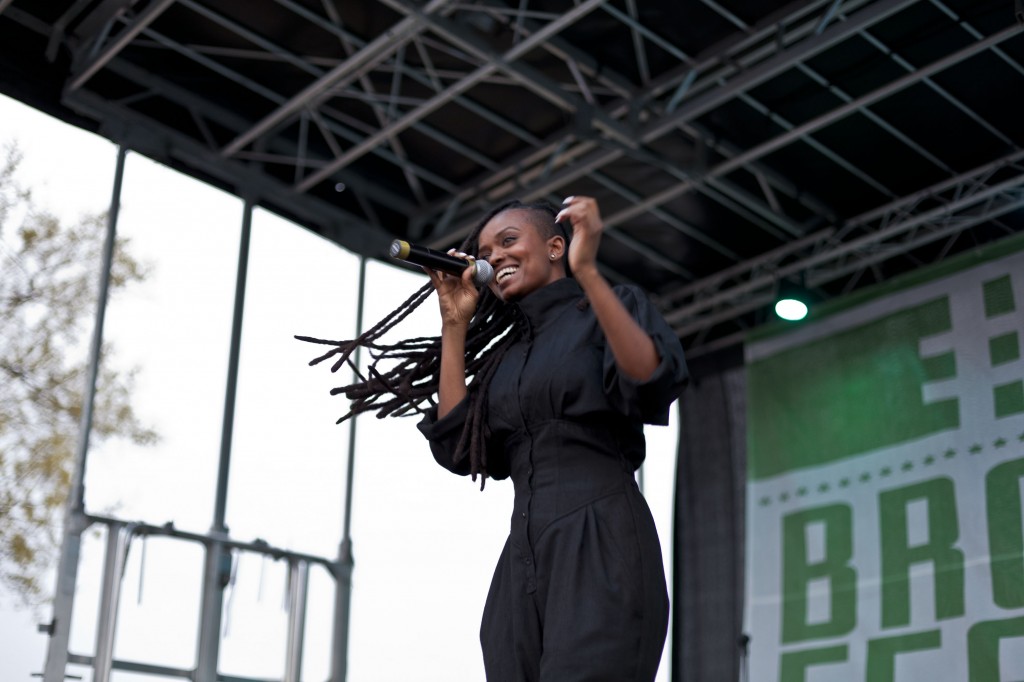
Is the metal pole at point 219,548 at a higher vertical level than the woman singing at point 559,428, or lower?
higher

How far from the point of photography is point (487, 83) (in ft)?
21.9

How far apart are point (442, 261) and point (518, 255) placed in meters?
0.13

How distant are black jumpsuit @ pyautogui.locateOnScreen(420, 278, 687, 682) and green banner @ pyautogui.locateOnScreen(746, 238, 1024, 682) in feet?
15.7

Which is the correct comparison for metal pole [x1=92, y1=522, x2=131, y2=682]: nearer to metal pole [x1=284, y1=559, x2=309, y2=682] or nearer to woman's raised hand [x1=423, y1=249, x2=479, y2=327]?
metal pole [x1=284, y1=559, x2=309, y2=682]

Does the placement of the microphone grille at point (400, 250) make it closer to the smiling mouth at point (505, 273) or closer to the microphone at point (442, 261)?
the microphone at point (442, 261)

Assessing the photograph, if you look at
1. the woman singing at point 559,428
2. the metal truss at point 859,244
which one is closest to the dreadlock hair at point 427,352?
the woman singing at point 559,428

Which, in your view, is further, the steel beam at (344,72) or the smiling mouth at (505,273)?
the steel beam at (344,72)

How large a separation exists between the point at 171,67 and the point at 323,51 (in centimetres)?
82

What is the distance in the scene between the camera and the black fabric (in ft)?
26.7

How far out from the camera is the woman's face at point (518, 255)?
2.16 metres

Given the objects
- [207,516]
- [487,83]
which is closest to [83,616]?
[207,516]

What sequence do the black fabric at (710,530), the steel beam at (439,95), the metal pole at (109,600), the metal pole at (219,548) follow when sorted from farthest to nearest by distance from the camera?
the black fabric at (710,530), the metal pole at (219,548), the metal pole at (109,600), the steel beam at (439,95)

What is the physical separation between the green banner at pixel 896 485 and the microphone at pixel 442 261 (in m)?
4.85

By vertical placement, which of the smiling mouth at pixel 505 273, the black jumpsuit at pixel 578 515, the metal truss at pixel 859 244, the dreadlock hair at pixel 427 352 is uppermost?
the metal truss at pixel 859 244
